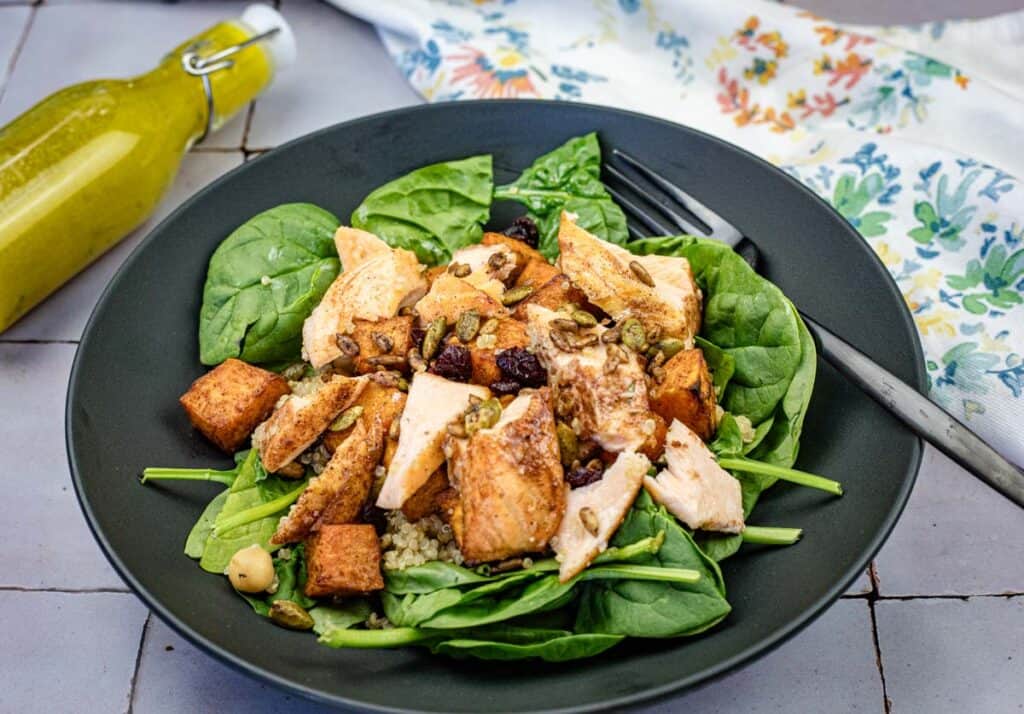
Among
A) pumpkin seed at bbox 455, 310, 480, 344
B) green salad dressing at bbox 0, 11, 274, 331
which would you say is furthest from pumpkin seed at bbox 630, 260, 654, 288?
green salad dressing at bbox 0, 11, 274, 331

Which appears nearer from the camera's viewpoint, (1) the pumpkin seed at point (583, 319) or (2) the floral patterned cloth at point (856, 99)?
(1) the pumpkin seed at point (583, 319)

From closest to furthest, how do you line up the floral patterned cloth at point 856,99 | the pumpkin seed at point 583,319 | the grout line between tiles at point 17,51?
the pumpkin seed at point 583,319, the floral patterned cloth at point 856,99, the grout line between tiles at point 17,51

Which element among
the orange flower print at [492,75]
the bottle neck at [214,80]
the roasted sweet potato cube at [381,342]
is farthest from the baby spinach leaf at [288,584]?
the orange flower print at [492,75]

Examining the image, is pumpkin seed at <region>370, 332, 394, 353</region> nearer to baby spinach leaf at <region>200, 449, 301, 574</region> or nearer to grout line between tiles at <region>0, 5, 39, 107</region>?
baby spinach leaf at <region>200, 449, 301, 574</region>

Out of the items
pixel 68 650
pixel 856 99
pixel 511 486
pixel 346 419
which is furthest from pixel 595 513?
pixel 856 99

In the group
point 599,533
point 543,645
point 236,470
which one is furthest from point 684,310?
point 236,470

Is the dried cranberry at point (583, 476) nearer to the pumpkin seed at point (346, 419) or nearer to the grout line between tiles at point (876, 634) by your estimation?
the pumpkin seed at point (346, 419)

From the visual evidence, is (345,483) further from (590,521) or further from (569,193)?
(569,193)
